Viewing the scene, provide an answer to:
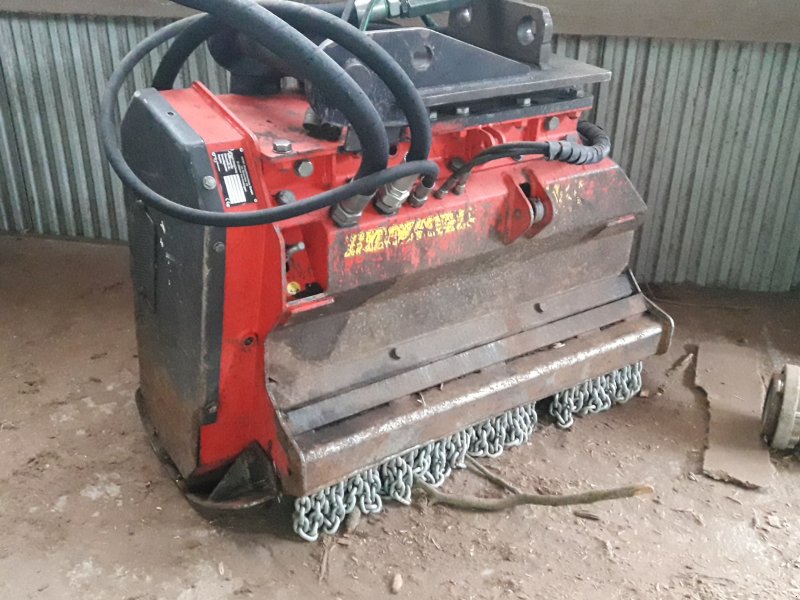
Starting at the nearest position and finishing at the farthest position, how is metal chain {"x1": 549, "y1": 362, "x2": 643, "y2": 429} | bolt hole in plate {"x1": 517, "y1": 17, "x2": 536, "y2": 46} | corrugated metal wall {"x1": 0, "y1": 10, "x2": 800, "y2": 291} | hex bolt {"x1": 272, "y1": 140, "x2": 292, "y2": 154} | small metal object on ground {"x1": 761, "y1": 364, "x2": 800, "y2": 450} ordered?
hex bolt {"x1": 272, "y1": 140, "x2": 292, "y2": 154}
bolt hole in plate {"x1": 517, "y1": 17, "x2": 536, "y2": 46}
small metal object on ground {"x1": 761, "y1": 364, "x2": 800, "y2": 450}
metal chain {"x1": 549, "y1": 362, "x2": 643, "y2": 429}
corrugated metal wall {"x1": 0, "y1": 10, "x2": 800, "y2": 291}

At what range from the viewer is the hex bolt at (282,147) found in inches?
56.6

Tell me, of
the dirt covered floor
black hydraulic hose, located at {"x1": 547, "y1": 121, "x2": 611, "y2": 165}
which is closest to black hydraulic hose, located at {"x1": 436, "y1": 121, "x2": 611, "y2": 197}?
black hydraulic hose, located at {"x1": 547, "y1": 121, "x2": 611, "y2": 165}

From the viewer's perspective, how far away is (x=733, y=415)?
217 cm

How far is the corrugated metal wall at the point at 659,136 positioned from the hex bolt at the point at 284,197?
4.79 feet

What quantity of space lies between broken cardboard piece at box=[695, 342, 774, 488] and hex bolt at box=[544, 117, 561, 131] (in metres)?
0.96

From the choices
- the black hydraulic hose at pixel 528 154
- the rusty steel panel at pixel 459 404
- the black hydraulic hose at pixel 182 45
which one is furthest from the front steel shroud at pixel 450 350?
the black hydraulic hose at pixel 182 45

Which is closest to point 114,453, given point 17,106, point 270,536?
point 270,536

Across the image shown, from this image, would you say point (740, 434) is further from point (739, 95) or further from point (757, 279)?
point (739, 95)

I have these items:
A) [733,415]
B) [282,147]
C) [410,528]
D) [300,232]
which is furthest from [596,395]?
[282,147]

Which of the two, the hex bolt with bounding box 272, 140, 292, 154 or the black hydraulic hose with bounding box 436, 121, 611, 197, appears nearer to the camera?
the hex bolt with bounding box 272, 140, 292, 154

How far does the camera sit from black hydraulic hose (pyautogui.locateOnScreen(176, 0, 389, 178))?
1259 mm

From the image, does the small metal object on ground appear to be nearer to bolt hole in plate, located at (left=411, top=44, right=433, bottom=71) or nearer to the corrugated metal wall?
the corrugated metal wall

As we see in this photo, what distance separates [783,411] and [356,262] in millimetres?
1216

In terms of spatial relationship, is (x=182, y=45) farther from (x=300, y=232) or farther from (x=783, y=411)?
(x=783, y=411)
